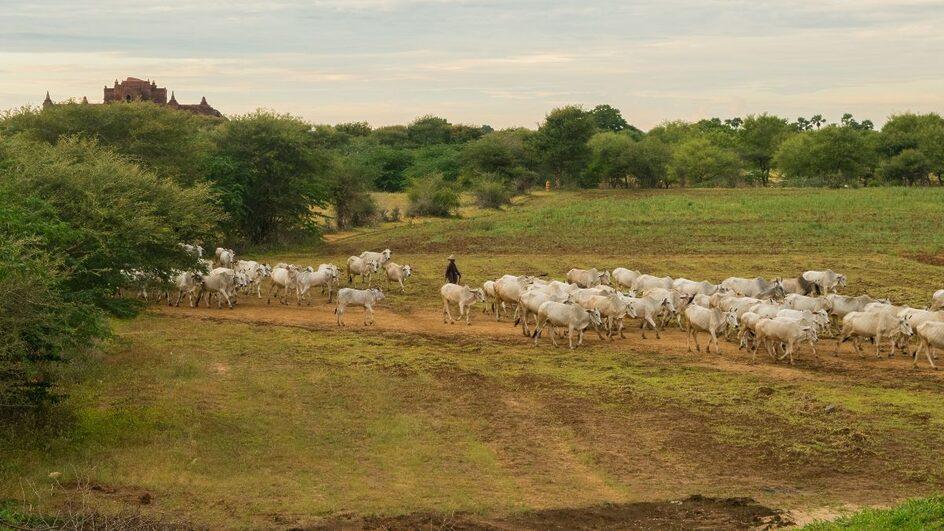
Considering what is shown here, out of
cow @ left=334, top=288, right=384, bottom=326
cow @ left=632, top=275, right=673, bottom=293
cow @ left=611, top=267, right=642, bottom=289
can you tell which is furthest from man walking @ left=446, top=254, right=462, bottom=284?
cow @ left=632, top=275, right=673, bottom=293

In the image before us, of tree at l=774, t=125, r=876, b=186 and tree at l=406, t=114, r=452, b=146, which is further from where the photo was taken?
tree at l=406, t=114, r=452, b=146

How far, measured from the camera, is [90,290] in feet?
50.6

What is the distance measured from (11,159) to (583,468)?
11.1 meters

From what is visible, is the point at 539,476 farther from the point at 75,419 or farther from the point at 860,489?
the point at 75,419

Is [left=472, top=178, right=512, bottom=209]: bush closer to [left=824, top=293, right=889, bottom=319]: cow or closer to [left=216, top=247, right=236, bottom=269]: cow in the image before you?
[left=216, top=247, right=236, bottom=269]: cow

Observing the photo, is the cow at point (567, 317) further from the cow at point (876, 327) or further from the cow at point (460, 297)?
the cow at point (876, 327)

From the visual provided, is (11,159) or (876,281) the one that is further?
(876,281)

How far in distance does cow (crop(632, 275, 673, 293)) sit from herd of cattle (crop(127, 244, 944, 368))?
0.09ft

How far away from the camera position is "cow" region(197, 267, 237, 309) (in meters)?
27.1

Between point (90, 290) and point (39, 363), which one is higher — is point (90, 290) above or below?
above

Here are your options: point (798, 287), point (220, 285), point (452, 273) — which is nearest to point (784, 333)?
point (798, 287)

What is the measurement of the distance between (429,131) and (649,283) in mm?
84634

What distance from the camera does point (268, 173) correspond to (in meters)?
43.1

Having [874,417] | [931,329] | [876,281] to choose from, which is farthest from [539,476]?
[876,281]
